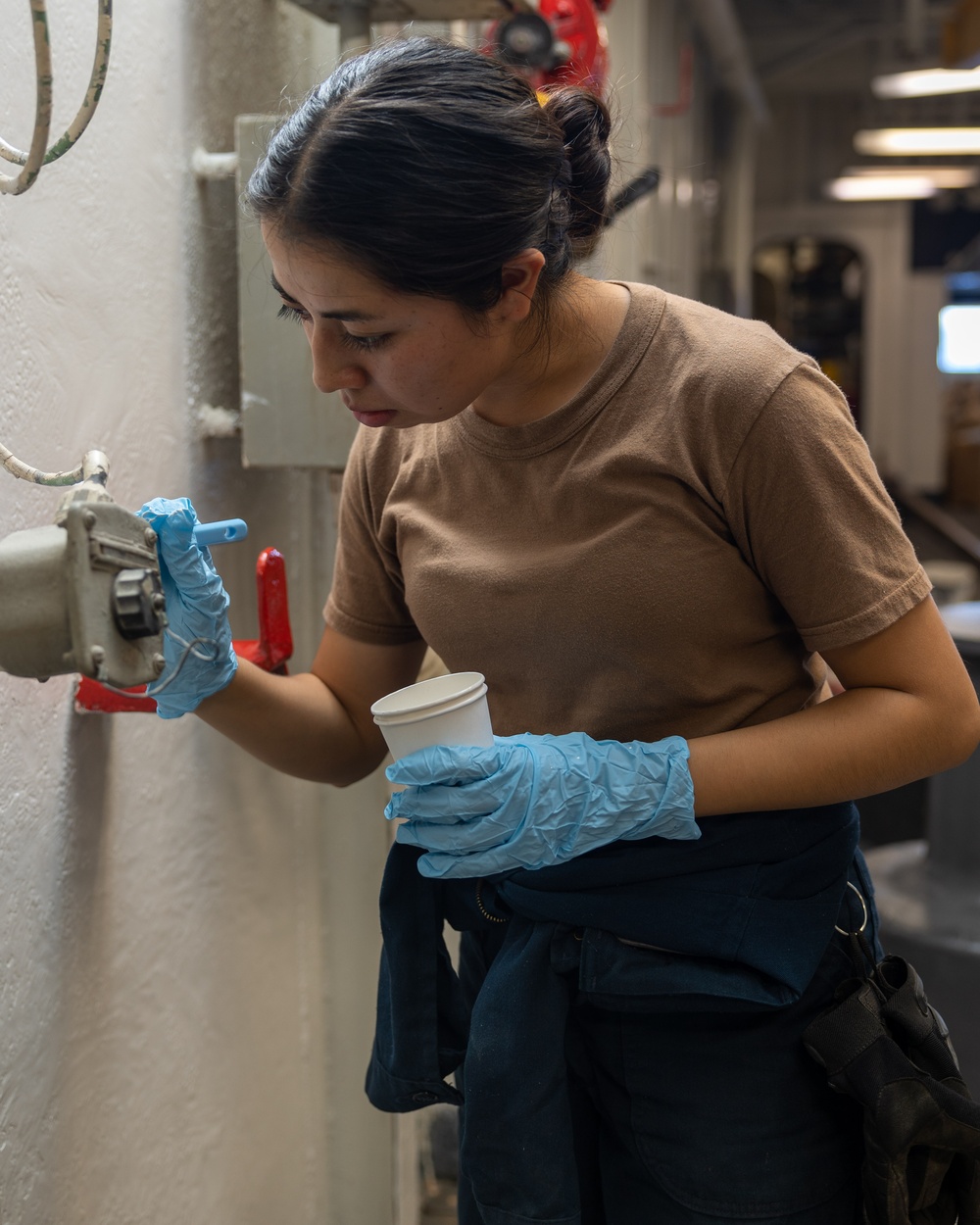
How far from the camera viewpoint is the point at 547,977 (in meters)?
1.14

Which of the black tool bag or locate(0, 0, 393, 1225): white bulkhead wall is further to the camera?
locate(0, 0, 393, 1225): white bulkhead wall

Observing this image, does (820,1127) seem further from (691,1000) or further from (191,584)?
(191,584)

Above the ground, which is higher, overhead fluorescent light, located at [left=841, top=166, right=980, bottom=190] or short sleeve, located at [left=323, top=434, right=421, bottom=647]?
overhead fluorescent light, located at [left=841, top=166, right=980, bottom=190]

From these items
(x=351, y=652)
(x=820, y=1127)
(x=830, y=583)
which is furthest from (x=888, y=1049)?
(x=351, y=652)

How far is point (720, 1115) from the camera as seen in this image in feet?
3.63

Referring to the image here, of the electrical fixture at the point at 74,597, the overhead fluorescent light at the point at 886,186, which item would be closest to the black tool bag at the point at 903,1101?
the electrical fixture at the point at 74,597

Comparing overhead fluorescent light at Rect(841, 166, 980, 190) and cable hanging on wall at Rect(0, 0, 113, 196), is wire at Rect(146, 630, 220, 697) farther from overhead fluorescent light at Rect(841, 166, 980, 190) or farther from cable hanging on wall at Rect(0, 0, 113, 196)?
overhead fluorescent light at Rect(841, 166, 980, 190)

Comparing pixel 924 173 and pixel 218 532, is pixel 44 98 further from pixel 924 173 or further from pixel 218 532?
pixel 924 173

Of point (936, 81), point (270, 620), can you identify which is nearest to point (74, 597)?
point (270, 620)

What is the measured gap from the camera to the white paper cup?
3.36ft

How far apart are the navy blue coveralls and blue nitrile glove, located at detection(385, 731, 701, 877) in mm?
51

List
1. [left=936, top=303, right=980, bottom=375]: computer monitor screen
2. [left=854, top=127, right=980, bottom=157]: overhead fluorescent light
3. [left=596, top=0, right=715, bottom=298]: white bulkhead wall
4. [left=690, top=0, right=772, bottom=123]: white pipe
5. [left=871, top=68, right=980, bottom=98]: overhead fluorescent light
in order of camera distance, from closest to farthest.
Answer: [left=596, top=0, right=715, bottom=298]: white bulkhead wall < [left=871, top=68, right=980, bottom=98]: overhead fluorescent light < [left=690, top=0, right=772, bottom=123]: white pipe < [left=854, top=127, right=980, bottom=157]: overhead fluorescent light < [left=936, top=303, right=980, bottom=375]: computer monitor screen

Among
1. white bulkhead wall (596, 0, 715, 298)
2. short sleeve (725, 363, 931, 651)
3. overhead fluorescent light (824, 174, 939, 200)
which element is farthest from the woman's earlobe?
overhead fluorescent light (824, 174, 939, 200)

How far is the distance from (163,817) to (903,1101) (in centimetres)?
92
